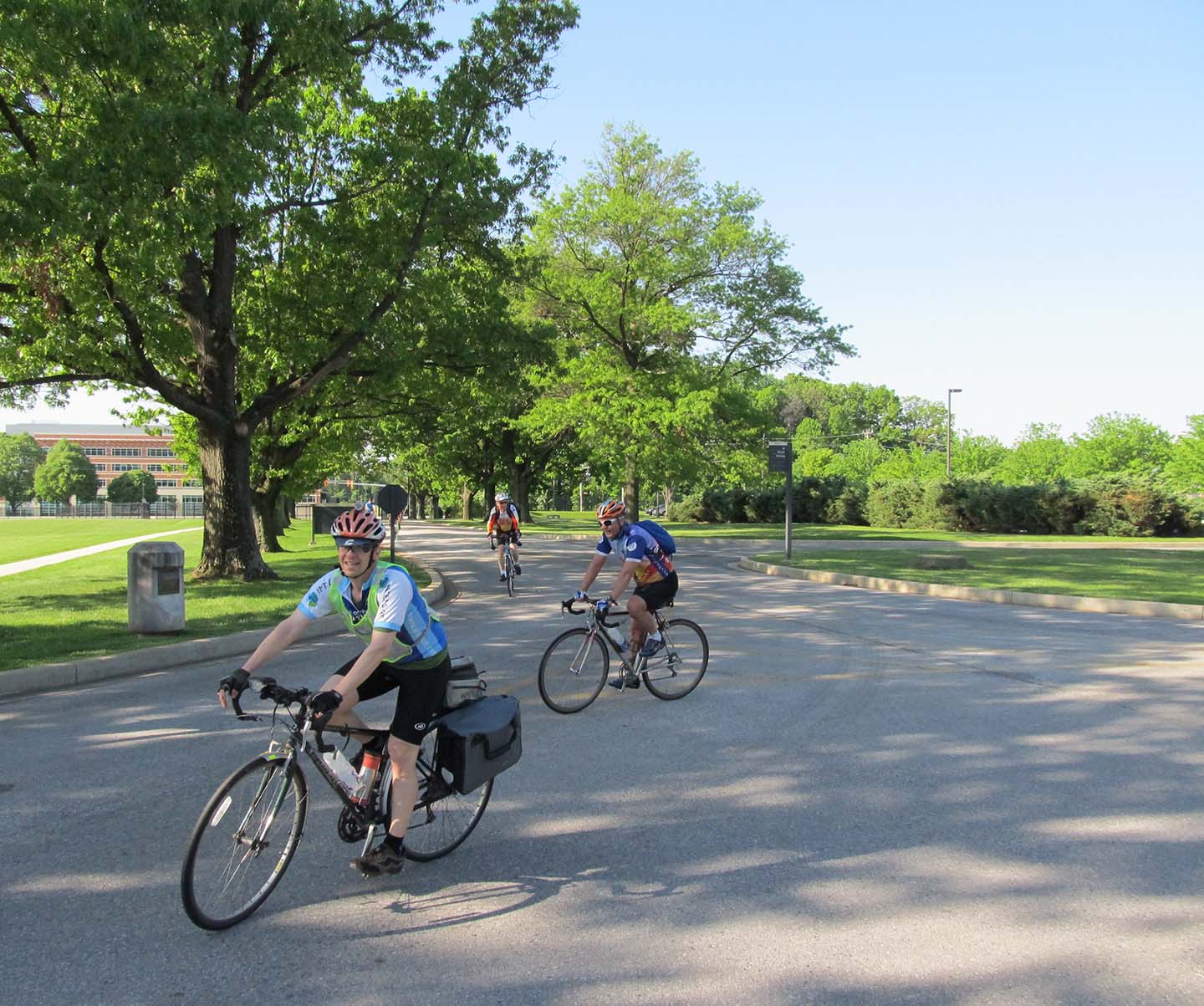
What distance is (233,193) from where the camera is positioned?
1408 centimetres

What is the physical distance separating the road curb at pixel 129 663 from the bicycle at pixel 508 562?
17.7 feet

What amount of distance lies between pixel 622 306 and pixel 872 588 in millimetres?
21409

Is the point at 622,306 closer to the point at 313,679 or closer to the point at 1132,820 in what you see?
the point at 313,679

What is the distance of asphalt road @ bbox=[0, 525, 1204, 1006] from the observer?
3.38 metres

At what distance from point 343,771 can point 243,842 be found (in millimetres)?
479

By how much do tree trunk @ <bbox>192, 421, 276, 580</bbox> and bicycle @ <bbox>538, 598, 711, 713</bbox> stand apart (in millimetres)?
12565

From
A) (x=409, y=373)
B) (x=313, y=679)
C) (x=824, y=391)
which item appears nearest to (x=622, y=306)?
(x=409, y=373)

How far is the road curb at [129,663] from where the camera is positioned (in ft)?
28.9

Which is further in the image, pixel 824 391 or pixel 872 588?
pixel 824 391

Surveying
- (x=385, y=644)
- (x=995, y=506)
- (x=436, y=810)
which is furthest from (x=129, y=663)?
(x=995, y=506)

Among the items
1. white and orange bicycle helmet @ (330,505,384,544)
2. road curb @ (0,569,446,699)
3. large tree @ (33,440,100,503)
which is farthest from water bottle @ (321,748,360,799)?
large tree @ (33,440,100,503)

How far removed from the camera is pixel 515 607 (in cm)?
1499

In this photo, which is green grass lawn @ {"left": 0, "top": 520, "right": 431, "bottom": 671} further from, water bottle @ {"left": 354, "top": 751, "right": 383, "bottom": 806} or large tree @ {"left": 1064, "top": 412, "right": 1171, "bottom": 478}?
large tree @ {"left": 1064, "top": 412, "right": 1171, "bottom": 478}

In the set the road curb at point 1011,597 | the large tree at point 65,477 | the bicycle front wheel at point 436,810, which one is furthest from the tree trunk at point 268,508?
the large tree at point 65,477
